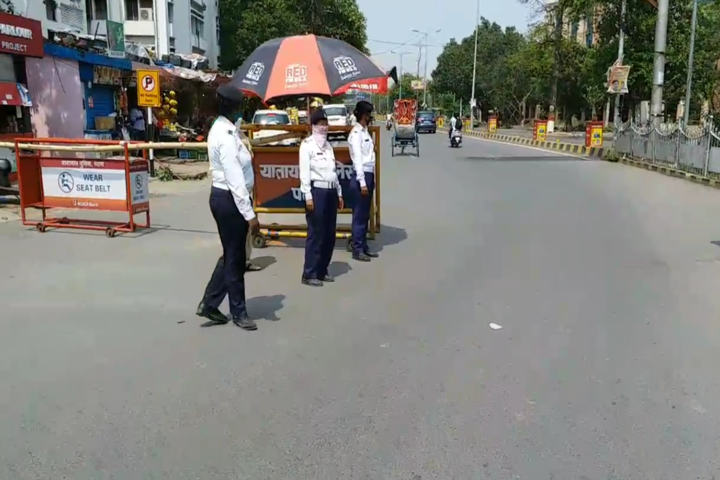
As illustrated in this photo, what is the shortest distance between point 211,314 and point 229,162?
4.02 feet

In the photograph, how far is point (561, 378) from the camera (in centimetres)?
435

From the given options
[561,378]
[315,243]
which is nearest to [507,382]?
[561,378]

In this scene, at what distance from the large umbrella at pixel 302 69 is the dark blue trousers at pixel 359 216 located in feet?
3.55

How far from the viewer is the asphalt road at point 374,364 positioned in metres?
3.41

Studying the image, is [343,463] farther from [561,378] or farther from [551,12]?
[551,12]

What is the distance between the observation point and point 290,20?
43.9m

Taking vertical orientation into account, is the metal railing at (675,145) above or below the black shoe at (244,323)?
above

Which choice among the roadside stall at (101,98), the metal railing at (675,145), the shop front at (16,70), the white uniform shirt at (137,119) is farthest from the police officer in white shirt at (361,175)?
the white uniform shirt at (137,119)

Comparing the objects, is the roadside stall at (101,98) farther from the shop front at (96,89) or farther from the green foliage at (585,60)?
the green foliage at (585,60)

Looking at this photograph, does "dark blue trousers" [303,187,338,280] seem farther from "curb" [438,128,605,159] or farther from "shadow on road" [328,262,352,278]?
"curb" [438,128,605,159]

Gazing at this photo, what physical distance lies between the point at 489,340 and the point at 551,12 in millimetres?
38462

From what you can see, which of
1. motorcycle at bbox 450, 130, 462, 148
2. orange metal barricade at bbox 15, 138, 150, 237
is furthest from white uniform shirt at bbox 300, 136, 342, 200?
motorcycle at bbox 450, 130, 462, 148

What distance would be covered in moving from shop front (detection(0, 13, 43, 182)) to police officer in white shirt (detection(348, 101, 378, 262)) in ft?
28.5

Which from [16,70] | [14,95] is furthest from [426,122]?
[14,95]
